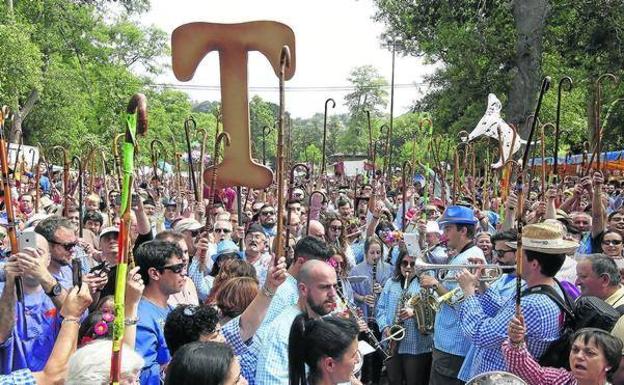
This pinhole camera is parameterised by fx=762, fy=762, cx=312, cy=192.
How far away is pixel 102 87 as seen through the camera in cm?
3544

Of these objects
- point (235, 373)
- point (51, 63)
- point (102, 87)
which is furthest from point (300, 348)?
point (102, 87)

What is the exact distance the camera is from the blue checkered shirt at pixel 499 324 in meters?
4.51

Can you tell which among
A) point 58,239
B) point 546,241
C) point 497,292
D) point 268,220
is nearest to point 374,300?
point 268,220

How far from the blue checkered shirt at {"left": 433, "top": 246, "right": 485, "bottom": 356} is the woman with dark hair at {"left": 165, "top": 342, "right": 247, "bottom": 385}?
3.21m

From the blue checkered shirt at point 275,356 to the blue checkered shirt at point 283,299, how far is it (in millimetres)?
774

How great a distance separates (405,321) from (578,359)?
2.99 metres

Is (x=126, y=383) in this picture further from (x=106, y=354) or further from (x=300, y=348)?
(x=300, y=348)

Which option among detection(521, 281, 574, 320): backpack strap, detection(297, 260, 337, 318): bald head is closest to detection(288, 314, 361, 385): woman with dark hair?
detection(297, 260, 337, 318): bald head

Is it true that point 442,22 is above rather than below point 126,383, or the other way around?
above

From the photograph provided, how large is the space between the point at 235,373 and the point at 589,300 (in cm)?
256

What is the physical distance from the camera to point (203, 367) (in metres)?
3.15

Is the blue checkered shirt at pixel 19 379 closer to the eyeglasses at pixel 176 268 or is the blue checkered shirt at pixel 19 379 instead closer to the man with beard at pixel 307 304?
the man with beard at pixel 307 304

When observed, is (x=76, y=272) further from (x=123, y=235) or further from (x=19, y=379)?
(x=123, y=235)

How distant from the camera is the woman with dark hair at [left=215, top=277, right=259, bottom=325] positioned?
5027mm
